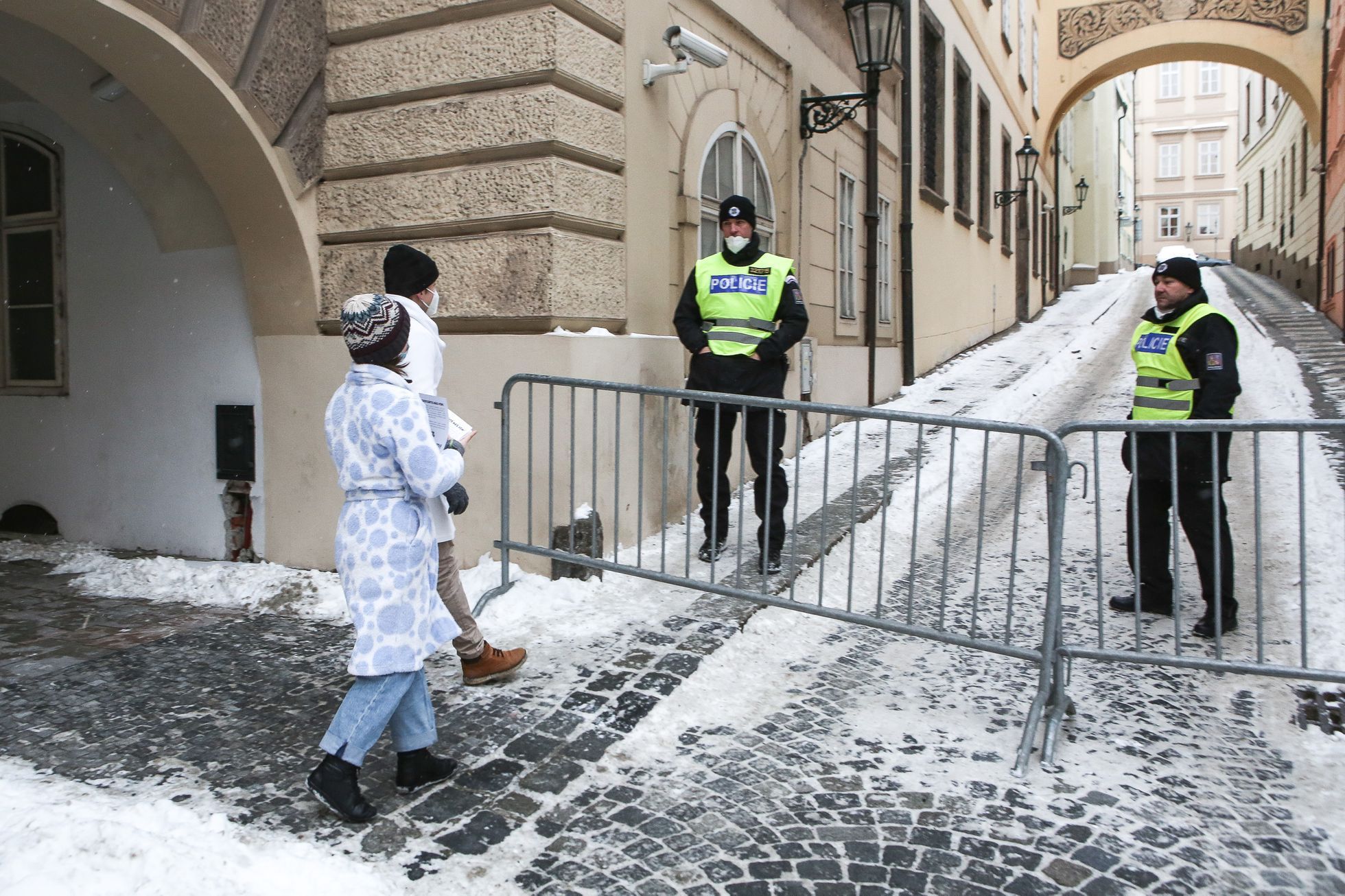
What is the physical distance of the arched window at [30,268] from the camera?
709 centimetres

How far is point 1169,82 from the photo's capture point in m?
54.3

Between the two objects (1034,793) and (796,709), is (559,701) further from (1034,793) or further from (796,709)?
(1034,793)

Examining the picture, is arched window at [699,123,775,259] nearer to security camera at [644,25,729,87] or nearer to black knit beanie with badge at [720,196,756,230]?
security camera at [644,25,729,87]

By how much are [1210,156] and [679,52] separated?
57.7 metres

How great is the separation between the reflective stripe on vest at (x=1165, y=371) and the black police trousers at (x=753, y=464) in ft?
5.48

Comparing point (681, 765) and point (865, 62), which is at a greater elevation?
point (865, 62)

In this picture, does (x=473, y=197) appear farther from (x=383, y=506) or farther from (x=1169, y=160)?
(x=1169, y=160)

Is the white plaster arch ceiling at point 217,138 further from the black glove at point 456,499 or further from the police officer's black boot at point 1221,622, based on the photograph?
the police officer's black boot at point 1221,622

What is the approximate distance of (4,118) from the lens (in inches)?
277

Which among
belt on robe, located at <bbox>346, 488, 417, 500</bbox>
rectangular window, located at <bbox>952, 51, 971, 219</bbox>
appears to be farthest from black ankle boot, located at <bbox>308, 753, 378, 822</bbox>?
rectangular window, located at <bbox>952, 51, 971, 219</bbox>

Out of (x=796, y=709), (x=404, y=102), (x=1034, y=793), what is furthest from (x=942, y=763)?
(x=404, y=102)

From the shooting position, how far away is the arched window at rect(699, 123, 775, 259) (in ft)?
23.1

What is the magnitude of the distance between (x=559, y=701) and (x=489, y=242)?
8.72 feet

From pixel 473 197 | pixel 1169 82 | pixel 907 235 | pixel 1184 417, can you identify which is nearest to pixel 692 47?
pixel 473 197
